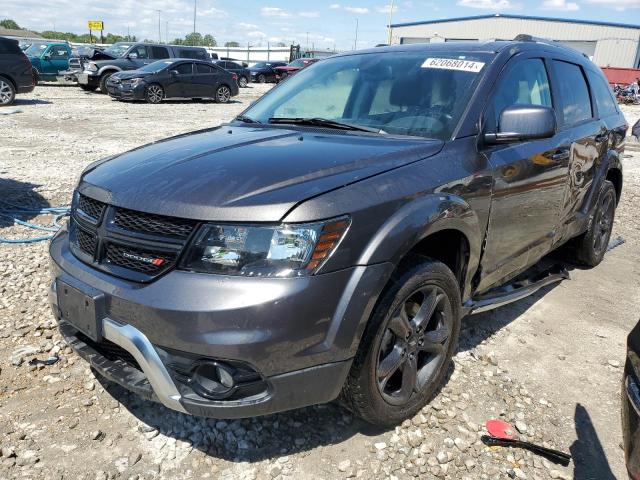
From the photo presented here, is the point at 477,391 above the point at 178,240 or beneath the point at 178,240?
beneath

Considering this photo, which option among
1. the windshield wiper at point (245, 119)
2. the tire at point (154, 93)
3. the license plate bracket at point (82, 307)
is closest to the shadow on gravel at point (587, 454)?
the license plate bracket at point (82, 307)

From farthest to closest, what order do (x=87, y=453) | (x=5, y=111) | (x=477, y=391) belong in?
(x=5, y=111), (x=477, y=391), (x=87, y=453)

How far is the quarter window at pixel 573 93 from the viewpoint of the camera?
381cm

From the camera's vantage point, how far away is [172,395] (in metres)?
2.06

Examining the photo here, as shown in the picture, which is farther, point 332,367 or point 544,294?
point 544,294

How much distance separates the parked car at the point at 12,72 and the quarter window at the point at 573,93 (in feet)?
47.2

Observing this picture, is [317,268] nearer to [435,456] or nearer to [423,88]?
[435,456]

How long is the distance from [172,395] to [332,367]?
2.04ft

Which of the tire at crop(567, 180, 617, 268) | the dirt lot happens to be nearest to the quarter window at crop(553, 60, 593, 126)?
the tire at crop(567, 180, 617, 268)

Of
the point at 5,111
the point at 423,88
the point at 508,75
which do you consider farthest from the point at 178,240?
the point at 5,111

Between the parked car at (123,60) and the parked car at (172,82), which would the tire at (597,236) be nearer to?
the parked car at (172,82)

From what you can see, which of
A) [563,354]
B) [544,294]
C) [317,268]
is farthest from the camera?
[544,294]

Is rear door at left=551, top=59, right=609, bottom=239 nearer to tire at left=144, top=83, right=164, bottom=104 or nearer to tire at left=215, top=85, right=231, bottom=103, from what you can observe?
tire at left=144, top=83, right=164, bottom=104

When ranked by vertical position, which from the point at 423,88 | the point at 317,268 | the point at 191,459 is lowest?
the point at 191,459
